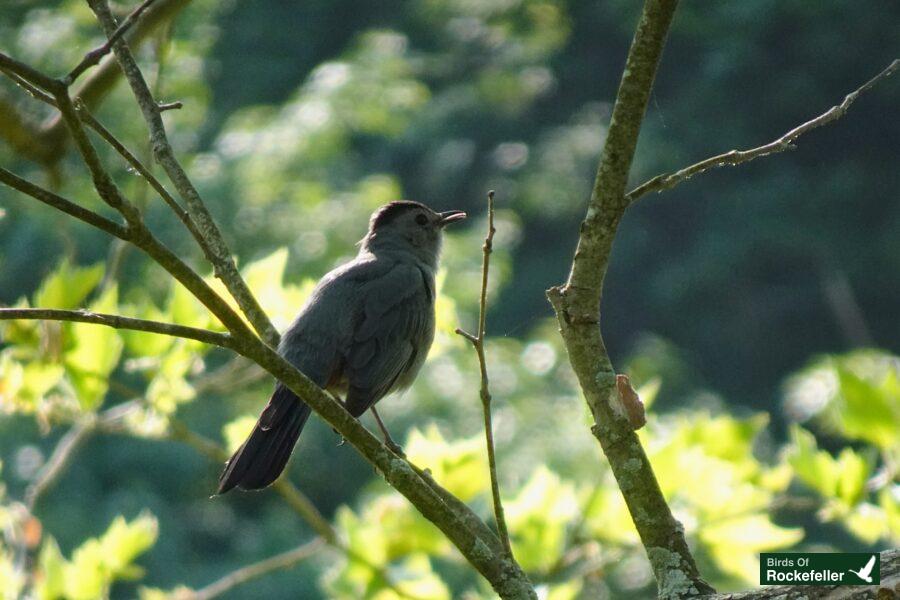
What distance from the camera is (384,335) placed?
3775mm

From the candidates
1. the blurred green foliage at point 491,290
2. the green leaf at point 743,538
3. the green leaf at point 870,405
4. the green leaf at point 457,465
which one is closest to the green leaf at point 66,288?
the blurred green foliage at point 491,290

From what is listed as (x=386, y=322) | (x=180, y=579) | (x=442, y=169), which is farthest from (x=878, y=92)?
(x=386, y=322)

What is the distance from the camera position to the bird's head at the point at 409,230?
461 centimetres

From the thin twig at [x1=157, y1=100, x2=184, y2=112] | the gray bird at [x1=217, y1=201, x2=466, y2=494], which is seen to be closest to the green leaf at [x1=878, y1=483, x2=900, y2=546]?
the gray bird at [x1=217, y1=201, x2=466, y2=494]

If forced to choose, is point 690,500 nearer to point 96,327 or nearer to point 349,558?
point 349,558

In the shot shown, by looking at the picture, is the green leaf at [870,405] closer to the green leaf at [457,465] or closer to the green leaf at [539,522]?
the green leaf at [539,522]

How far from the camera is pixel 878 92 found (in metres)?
20.9

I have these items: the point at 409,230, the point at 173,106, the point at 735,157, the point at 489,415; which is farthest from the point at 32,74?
the point at 409,230

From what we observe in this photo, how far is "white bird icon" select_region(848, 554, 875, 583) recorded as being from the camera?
1663 millimetres

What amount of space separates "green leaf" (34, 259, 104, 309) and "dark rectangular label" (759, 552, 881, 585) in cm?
175

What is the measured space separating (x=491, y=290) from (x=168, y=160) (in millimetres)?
10799

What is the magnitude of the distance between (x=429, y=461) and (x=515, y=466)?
7.81 m

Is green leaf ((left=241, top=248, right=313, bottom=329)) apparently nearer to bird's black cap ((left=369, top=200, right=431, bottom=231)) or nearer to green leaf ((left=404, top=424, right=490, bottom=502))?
green leaf ((left=404, top=424, right=490, bottom=502))

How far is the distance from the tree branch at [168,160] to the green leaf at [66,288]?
519mm
